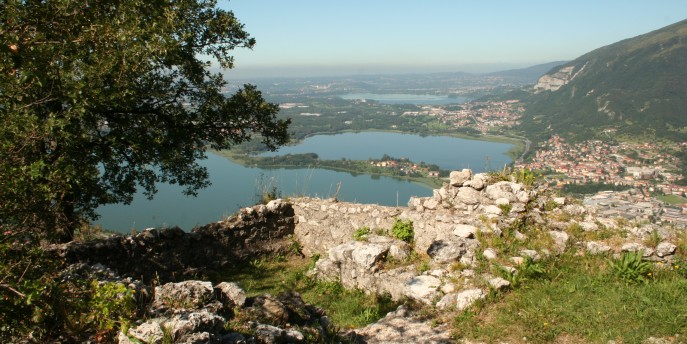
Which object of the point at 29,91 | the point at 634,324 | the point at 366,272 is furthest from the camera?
the point at 366,272

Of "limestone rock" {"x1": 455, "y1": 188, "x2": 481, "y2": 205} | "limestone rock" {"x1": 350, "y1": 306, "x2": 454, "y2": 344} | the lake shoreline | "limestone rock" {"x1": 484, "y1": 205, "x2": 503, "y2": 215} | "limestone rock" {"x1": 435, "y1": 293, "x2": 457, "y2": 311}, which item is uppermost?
"limestone rock" {"x1": 455, "y1": 188, "x2": 481, "y2": 205}

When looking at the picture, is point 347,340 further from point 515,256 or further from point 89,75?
point 89,75

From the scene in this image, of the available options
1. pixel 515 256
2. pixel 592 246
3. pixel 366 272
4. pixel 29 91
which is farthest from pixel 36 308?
pixel 592 246

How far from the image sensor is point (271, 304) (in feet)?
19.5

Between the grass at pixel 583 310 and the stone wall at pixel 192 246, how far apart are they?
6126mm

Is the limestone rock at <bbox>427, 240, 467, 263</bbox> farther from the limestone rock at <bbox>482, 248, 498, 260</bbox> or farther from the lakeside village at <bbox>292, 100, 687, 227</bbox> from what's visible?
the lakeside village at <bbox>292, 100, 687, 227</bbox>

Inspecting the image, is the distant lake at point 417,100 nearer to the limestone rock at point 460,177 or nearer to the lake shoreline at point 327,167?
the lake shoreline at point 327,167

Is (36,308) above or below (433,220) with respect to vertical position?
above

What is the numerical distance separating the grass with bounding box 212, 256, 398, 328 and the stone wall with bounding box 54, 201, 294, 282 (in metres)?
0.41

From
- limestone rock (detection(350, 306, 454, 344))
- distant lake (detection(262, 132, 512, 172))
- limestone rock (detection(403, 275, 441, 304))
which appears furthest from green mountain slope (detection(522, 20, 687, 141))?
limestone rock (detection(350, 306, 454, 344))

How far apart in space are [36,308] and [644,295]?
302 inches

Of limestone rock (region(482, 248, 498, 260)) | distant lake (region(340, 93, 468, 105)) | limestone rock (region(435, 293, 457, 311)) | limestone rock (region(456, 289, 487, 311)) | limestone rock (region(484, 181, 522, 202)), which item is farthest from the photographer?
distant lake (region(340, 93, 468, 105))

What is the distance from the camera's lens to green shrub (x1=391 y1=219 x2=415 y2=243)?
912 cm

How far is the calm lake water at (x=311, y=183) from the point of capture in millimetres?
21125
